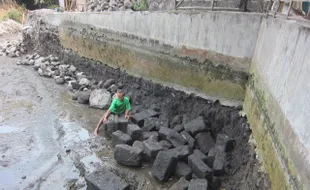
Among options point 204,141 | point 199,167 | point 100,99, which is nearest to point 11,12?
point 100,99

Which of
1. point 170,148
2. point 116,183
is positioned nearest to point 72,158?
point 116,183

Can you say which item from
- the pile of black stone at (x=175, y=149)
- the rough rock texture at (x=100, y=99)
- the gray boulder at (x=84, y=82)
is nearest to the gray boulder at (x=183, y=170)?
the pile of black stone at (x=175, y=149)

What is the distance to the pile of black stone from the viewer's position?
527 centimetres

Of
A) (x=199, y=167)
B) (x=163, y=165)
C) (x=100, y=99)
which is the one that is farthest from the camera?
(x=100, y=99)

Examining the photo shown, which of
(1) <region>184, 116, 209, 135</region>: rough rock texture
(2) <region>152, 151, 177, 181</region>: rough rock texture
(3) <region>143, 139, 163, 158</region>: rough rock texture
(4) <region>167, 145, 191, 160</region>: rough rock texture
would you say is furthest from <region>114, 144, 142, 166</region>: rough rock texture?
(1) <region>184, 116, 209, 135</region>: rough rock texture

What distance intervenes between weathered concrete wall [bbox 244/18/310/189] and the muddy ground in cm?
50

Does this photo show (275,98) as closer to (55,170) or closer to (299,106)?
(299,106)

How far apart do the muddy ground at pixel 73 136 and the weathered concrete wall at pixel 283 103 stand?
504 mm

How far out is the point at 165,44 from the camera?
793cm

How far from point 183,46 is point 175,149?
3.02 m

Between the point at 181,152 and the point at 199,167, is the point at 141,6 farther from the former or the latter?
the point at 199,167

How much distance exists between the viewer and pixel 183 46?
739cm

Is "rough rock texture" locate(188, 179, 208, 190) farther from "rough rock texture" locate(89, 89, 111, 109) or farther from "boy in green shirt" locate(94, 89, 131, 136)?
"rough rock texture" locate(89, 89, 111, 109)

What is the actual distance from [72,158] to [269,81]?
4.60 meters
